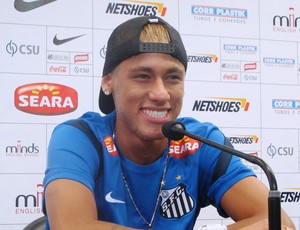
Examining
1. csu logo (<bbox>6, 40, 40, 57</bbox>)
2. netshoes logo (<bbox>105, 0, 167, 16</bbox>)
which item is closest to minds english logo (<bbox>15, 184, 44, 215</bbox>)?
csu logo (<bbox>6, 40, 40, 57</bbox>)

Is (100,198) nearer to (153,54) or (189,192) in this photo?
(189,192)

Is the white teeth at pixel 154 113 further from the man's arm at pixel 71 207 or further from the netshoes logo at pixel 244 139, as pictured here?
the netshoes logo at pixel 244 139

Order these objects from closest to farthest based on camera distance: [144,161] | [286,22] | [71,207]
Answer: [71,207], [144,161], [286,22]

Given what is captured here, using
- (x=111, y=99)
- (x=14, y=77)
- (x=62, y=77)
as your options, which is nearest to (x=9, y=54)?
(x=14, y=77)

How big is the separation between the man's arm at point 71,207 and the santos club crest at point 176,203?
22 cm

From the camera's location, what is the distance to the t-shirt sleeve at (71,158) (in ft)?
3.51

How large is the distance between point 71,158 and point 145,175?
0.71 ft

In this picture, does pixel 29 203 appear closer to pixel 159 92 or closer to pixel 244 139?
pixel 244 139

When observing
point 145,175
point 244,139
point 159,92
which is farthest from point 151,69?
point 244,139

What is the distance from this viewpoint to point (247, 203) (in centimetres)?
114

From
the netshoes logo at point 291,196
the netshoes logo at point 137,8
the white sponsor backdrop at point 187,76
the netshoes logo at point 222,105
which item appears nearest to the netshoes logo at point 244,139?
the white sponsor backdrop at point 187,76

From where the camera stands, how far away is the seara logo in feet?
7.47

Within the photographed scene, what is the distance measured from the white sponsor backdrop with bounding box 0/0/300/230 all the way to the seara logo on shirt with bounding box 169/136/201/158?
1.17m

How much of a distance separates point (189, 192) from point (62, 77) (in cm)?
131
